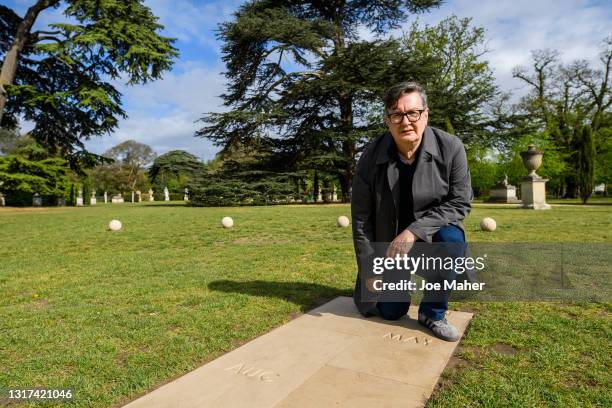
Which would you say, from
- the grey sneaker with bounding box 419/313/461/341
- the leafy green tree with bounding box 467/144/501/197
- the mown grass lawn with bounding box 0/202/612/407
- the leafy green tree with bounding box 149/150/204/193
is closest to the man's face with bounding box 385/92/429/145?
the grey sneaker with bounding box 419/313/461/341

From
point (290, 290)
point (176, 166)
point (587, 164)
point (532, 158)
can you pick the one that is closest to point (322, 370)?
point (290, 290)

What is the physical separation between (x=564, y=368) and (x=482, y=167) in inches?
1522

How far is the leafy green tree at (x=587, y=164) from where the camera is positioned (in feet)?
76.9

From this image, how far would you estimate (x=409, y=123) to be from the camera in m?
2.68

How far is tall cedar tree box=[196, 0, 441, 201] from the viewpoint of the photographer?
22094mm

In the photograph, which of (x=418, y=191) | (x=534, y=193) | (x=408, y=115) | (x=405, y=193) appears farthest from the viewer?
(x=534, y=193)

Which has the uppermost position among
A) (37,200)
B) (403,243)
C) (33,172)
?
(33,172)

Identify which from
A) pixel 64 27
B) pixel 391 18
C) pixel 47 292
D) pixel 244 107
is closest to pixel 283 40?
pixel 244 107

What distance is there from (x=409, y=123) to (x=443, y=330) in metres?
1.48

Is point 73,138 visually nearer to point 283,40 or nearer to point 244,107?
point 244,107

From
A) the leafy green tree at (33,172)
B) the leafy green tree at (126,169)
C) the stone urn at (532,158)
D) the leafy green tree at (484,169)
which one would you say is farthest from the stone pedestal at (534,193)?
the leafy green tree at (126,169)

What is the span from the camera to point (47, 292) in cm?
420

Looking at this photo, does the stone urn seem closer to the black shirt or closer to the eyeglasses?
the black shirt

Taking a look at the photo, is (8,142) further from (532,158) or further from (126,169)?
(532,158)
